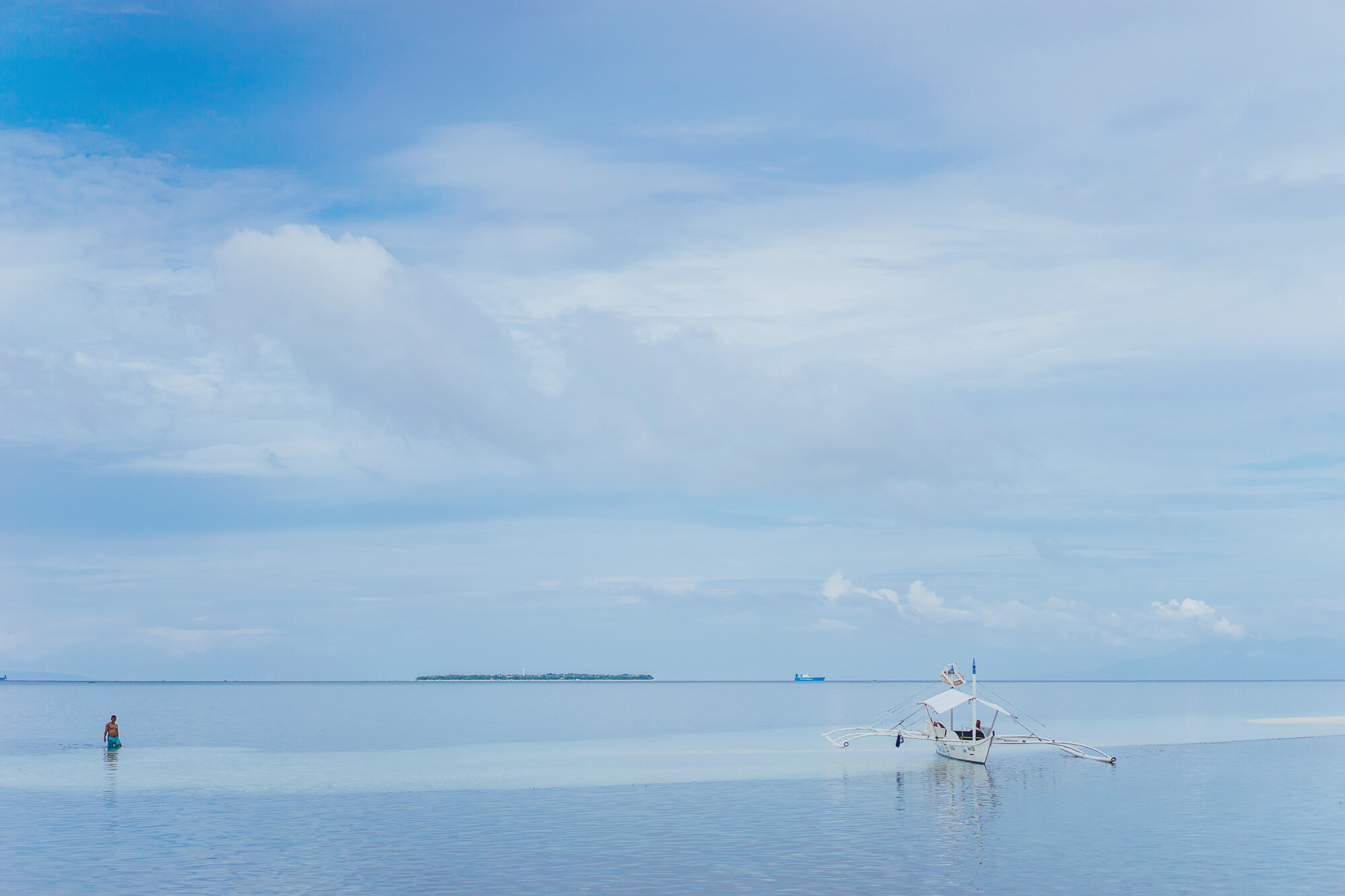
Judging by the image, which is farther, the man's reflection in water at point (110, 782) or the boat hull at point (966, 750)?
the boat hull at point (966, 750)

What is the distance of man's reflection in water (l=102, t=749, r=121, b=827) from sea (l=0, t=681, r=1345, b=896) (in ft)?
0.95

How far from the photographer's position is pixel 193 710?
171 meters

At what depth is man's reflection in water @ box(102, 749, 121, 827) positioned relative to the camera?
157 feet

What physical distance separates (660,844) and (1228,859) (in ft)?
63.0

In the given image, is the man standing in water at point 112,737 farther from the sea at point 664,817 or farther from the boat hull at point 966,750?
the boat hull at point 966,750

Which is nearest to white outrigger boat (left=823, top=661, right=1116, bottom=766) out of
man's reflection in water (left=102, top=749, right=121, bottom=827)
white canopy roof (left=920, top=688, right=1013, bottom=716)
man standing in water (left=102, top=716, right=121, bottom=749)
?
white canopy roof (left=920, top=688, right=1013, bottom=716)

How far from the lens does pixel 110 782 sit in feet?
196

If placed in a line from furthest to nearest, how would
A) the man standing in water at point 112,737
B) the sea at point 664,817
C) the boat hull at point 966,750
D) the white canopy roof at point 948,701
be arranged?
1. the man standing in water at point 112,737
2. the white canopy roof at point 948,701
3. the boat hull at point 966,750
4. the sea at point 664,817

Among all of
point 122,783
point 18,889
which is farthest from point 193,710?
point 18,889

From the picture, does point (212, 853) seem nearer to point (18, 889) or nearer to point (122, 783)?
point (18, 889)

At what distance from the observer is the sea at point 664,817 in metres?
33.8

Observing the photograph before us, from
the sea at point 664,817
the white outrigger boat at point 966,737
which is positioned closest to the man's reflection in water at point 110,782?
the sea at point 664,817

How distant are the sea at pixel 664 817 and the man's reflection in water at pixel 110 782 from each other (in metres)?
0.29

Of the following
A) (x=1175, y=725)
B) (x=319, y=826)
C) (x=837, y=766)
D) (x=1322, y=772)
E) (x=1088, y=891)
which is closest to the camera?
(x=1088, y=891)
